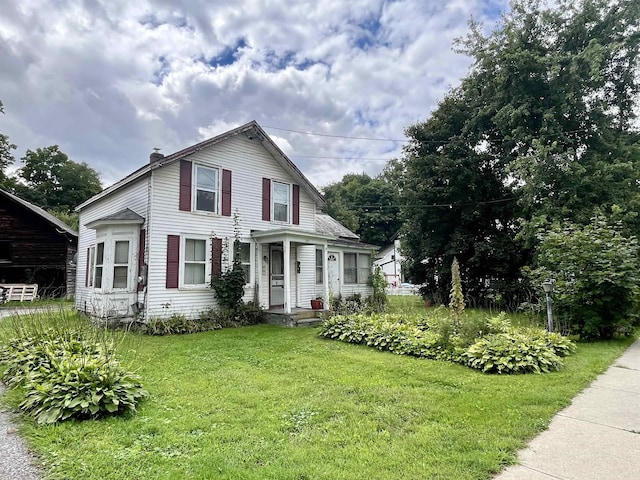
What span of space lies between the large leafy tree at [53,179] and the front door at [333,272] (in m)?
33.5

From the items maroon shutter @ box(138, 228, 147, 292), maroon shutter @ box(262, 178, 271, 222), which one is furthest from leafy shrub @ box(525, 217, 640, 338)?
maroon shutter @ box(138, 228, 147, 292)

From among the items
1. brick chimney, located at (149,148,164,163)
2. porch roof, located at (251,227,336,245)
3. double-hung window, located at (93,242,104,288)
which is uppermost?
brick chimney, located at (149,148,164,163)

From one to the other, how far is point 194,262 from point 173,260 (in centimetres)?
69

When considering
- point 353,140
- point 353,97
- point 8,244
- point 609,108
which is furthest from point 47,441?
point 8,244

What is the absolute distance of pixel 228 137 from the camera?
40.7 ft

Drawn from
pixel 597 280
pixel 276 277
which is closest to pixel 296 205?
pixel 276 277

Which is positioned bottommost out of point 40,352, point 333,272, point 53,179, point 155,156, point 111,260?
point 40,352

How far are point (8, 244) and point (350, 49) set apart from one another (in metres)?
21.6

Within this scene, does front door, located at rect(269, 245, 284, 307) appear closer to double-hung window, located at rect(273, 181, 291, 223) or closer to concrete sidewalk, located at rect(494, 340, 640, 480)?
double-hung window, located at rect(273, 181, 291, 223)

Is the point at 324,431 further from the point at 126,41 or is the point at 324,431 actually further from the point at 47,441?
the point at 126,41

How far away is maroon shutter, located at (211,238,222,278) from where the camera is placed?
11.9 meters

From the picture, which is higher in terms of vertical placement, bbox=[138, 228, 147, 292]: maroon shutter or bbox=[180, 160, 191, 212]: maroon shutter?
bbox=[180, 160, 191, 212]: maroon shutter

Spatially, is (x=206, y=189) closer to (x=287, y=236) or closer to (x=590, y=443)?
(x=287, y=236)

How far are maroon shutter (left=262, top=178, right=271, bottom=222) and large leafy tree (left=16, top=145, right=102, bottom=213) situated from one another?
109ft
